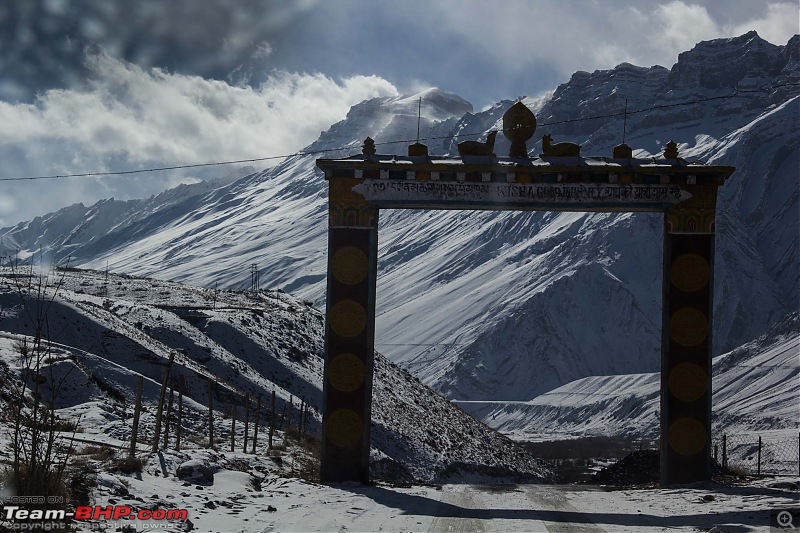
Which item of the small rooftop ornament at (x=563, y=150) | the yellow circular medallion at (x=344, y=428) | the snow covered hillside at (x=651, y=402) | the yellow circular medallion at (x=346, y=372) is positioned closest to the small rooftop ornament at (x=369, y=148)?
the small rooftop ornament at (x=563, y=150)

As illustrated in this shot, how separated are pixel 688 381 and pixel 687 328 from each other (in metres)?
1.21

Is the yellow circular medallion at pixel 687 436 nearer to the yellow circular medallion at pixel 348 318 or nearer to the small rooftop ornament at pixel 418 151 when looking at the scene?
the yellow circular medallion at pixel 348 318

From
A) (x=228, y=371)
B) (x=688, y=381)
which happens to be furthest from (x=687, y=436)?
(x=228, y=371)

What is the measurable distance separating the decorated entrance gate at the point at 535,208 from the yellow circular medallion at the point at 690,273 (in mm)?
23

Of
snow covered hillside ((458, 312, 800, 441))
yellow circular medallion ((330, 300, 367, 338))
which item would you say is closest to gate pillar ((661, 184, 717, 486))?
yellow circular medallion ((330, 300, 367, 338))

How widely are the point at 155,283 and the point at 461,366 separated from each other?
10742 cm

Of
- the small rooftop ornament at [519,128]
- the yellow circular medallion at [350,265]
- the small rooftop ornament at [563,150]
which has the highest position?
the small rooftop ornament at [519,128]

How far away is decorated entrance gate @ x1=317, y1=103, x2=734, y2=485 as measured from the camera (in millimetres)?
21016

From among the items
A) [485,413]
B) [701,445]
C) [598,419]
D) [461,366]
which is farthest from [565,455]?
[701,445]

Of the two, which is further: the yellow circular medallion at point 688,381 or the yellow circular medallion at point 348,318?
the yellow circular medallion at point 348,318

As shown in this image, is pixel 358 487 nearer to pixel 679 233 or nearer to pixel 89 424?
pixel 89 424

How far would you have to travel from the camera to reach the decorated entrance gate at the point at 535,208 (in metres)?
21.0

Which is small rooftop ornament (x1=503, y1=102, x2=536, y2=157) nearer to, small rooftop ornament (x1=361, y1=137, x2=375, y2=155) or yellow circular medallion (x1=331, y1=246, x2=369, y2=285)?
small rooftop ornament (x1=361, y1=137, x2=375, y2=155)

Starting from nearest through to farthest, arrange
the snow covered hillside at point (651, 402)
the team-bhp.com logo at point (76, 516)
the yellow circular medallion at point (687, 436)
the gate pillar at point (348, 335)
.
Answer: the team-bhp.com logo at point (76, 516) < the gate pillar at point (348, 335) < the yellow circular medallion at point (687, 436) < the snow covered hillside at point (651, 402)
